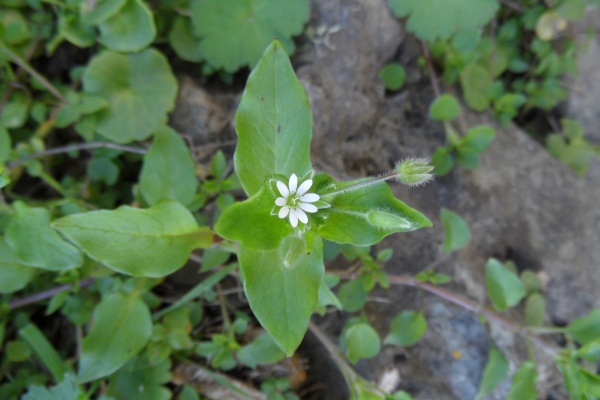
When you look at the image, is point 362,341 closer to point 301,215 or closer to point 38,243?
point 301,215

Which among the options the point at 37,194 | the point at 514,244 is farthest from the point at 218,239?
the point at 514,244

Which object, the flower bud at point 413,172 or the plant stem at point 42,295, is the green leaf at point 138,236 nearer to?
the plant stem at point 42,295

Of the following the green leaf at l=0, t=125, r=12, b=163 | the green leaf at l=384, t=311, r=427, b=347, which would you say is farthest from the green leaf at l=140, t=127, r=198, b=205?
the green leaf at l=384, t=311, r=427, b=347

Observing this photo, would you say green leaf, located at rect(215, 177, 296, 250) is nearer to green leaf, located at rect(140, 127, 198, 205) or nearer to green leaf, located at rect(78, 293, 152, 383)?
green leaf, located at rect(140, 127, 198, 205)

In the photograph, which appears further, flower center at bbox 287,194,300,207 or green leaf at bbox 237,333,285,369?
green leaf at bbox 237,333,285,369

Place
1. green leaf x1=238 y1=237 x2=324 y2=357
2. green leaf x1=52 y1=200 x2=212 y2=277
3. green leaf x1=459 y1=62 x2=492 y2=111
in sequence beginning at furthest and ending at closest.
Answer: green leaf x1=459 y1=62 x2=492 y2=111 → green leaf x1=52 y1=200 x2=212 y2=277 → green leaf x1=238 y1=237 x2=324 y2=357

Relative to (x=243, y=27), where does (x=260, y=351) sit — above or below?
below

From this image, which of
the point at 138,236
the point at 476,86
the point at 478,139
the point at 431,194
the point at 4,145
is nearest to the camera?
the point at 138,236

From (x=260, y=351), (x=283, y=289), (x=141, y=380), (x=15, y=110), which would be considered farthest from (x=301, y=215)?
(x=15, y=110)
